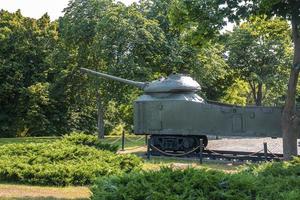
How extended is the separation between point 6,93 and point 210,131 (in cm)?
2197

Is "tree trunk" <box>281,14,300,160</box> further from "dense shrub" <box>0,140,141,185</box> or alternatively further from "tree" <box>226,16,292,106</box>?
"tree" <box>226,16,292,106</box>

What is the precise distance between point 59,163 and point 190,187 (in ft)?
21.7

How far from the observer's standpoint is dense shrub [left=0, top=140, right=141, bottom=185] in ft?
35.0

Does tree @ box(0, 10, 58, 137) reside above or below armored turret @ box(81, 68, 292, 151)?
above

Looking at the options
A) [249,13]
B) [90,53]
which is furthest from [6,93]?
[249,13]

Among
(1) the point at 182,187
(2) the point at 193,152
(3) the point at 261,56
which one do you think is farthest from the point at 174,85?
(3) the point at 261,56

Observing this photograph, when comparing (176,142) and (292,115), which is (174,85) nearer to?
(176,142)

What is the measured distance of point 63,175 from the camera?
10625 millimetres

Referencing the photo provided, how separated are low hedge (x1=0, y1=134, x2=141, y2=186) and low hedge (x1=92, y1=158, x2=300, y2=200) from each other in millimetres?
3801

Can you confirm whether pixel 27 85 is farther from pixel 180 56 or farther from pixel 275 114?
pixel 275 114

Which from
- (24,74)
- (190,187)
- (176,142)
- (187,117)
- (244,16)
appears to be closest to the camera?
(190,187)

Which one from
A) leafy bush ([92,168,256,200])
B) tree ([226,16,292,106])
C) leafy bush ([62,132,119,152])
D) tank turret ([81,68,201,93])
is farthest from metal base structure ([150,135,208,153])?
tree ([226,16,292,106])

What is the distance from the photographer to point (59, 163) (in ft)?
38.3

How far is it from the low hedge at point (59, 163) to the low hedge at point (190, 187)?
3.80 m
